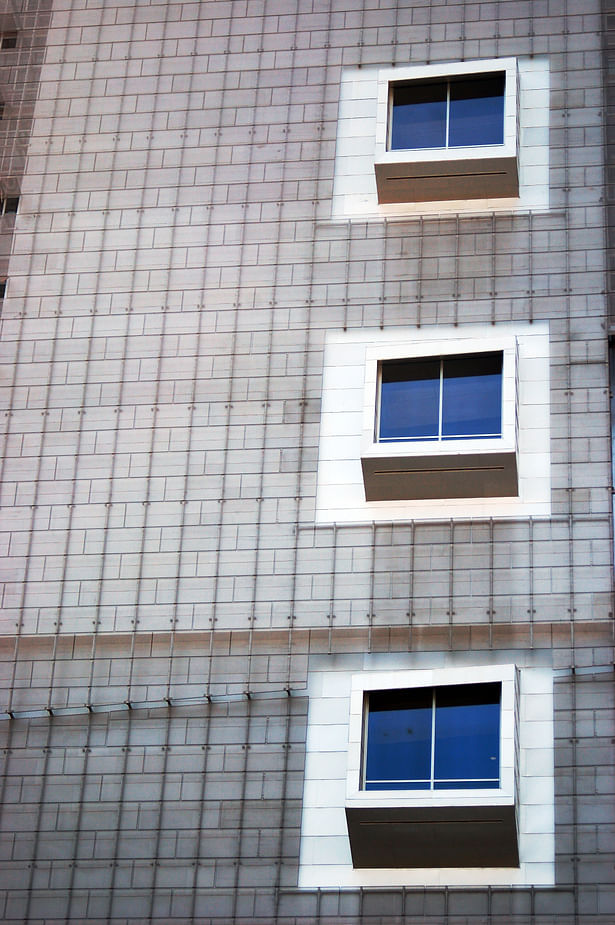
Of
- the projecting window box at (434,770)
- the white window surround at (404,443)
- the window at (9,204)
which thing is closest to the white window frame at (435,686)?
the projecting window box at (434,770)

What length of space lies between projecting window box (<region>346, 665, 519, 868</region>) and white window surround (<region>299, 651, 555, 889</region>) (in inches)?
5.4

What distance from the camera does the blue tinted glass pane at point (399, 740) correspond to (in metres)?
22.8

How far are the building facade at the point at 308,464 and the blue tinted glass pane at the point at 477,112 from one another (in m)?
0.06

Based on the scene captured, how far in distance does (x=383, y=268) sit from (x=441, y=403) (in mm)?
3583

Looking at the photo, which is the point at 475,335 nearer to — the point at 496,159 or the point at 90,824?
the point at 496,159

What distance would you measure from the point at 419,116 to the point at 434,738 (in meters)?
12.5

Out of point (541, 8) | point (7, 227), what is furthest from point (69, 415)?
point (541, 8)

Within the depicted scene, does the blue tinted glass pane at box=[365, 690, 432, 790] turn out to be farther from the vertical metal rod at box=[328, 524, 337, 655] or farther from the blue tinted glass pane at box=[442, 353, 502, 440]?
the blue tinted glass pane at box=[442, 353, 502, 440]

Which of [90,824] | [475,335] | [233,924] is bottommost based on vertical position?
[233,924]

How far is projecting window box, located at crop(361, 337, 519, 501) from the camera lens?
24891mm

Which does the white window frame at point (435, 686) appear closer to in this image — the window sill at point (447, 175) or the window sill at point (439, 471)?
the window sill at point (439, 471)

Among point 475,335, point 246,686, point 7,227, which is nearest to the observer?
point 246,686

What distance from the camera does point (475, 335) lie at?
2684 cm

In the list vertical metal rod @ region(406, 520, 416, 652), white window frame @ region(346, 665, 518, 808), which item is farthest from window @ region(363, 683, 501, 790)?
vertical metal rod @ region(406, 520, 416, 652)
